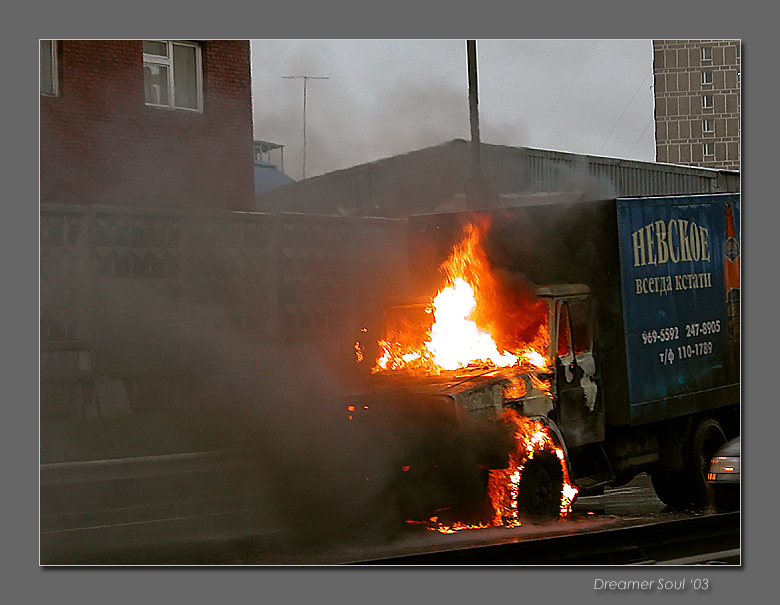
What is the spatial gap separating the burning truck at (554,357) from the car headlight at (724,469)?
0.62m

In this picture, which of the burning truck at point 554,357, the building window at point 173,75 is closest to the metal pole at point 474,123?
the burning truck at point 554,357

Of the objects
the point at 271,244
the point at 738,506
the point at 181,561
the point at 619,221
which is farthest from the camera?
the point at 271,244

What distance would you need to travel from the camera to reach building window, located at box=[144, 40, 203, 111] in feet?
30.8

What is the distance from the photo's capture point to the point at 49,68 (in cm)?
909

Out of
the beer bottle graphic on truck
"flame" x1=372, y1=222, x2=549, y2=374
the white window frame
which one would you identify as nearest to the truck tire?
the beer bottle graphic on truck

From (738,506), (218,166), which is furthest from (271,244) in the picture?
(738,506)

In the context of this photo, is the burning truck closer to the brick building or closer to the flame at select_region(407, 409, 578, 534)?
the flame at select_region(407, 409, 578, 534)

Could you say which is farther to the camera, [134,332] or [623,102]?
[134,332]

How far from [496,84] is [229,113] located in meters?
2.83

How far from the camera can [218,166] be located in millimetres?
11344

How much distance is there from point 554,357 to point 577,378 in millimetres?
332

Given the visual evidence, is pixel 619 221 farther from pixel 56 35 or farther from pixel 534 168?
pixel 56 35

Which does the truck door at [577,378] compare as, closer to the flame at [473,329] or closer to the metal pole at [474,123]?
the flame at [473,329]

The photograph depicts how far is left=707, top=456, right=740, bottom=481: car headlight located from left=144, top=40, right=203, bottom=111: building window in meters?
5.52
